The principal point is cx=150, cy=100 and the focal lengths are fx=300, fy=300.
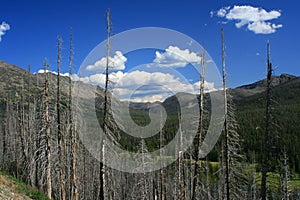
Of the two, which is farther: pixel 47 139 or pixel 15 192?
pixel 47 139

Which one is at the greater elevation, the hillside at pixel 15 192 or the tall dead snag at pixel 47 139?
the tall dead snag at pixel 47 139

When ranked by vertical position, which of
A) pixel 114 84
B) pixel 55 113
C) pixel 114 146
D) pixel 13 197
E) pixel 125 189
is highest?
pixel 114 84

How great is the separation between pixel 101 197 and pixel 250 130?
12157 cm

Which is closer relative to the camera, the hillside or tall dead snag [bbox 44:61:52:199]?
the hillside

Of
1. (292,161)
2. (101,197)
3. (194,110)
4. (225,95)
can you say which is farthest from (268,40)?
(292,161)

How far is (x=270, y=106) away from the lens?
17.0 metres

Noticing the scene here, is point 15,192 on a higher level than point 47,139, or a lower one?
lower

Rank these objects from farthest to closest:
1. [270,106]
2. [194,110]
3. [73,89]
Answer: [194,110] → [73,89] → [270,106]

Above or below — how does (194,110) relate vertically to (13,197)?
above

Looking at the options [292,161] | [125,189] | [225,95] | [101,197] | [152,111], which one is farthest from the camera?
[292,161]

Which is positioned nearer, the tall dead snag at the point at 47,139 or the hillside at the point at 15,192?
the hillside at the point at 15,192

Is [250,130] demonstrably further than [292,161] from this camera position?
Yes

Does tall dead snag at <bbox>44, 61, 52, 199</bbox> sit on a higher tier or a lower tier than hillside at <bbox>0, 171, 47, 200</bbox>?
higher

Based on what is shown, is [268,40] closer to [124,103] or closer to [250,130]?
[124,103]
